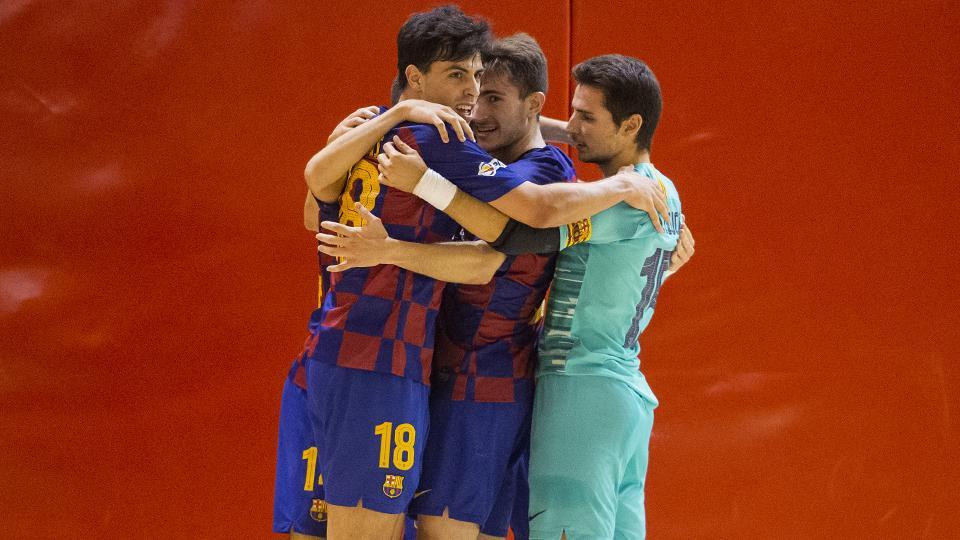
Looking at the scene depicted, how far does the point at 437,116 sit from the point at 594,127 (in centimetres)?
53

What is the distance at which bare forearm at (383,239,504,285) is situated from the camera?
2580 mm

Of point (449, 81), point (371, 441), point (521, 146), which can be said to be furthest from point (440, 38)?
point (371, 441)

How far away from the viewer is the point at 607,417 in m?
2.72

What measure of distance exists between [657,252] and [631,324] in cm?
20

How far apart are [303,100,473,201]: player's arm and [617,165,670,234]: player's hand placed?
43 cm

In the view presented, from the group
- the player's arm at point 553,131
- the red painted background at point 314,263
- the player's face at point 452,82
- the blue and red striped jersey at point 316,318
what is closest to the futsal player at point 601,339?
the player's face at point 452,82

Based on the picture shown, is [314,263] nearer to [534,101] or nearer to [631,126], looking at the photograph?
[534,101]

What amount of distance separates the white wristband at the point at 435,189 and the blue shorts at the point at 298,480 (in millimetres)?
670

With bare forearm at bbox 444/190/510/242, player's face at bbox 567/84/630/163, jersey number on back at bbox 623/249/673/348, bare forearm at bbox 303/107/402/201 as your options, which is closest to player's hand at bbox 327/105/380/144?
bare forearm at bbox 303/107/402/201

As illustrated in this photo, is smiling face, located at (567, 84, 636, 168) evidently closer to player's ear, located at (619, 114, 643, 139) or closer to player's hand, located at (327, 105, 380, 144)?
player's ear, located at (619, 114, 643, 139)

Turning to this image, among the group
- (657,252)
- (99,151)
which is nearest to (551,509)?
(657,252)

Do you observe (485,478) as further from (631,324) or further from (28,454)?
(28,454)

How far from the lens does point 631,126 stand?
9.49ft

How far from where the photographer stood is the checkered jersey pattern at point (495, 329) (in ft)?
9.18
